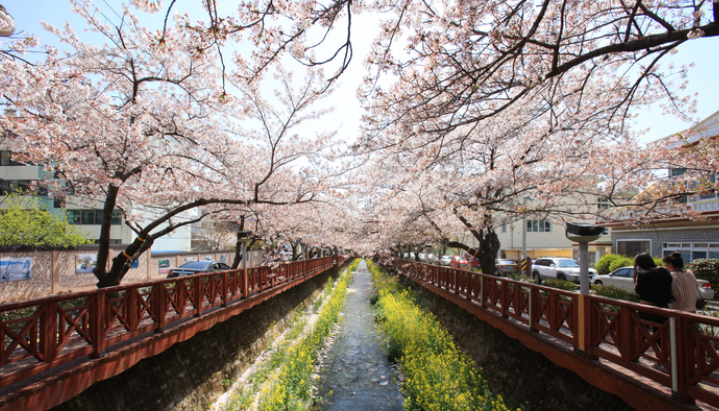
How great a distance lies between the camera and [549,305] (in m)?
5.99

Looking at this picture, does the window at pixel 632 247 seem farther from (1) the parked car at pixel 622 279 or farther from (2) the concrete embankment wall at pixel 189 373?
(2) the concrete embankment wall at pixel 189 373

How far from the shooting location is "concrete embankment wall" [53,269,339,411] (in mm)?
5008

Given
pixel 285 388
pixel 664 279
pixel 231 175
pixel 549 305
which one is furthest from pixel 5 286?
pixel 664 279

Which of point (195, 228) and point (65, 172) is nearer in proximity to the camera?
point (65, 172)

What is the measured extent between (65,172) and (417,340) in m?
9.82

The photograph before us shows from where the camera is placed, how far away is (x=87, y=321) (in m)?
4.78

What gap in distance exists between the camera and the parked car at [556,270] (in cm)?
2086

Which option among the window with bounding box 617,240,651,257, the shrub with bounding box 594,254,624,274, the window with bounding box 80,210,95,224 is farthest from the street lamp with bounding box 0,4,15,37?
the window with bounding box 80,210,95,224

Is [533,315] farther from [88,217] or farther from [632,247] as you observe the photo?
[88,217]

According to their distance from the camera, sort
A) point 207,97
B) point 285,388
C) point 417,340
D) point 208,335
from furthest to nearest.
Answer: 1. point 417,340
2. point 207,97
3. point 208,335
4. point 285,388

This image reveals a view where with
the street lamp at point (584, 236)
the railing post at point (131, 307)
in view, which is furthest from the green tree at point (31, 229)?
the street lamp at point (584, 236)

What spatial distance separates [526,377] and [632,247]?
68.9 feet

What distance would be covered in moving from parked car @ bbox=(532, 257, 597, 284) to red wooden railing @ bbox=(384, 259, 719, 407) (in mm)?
15468

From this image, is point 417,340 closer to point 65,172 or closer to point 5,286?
point 65,172
